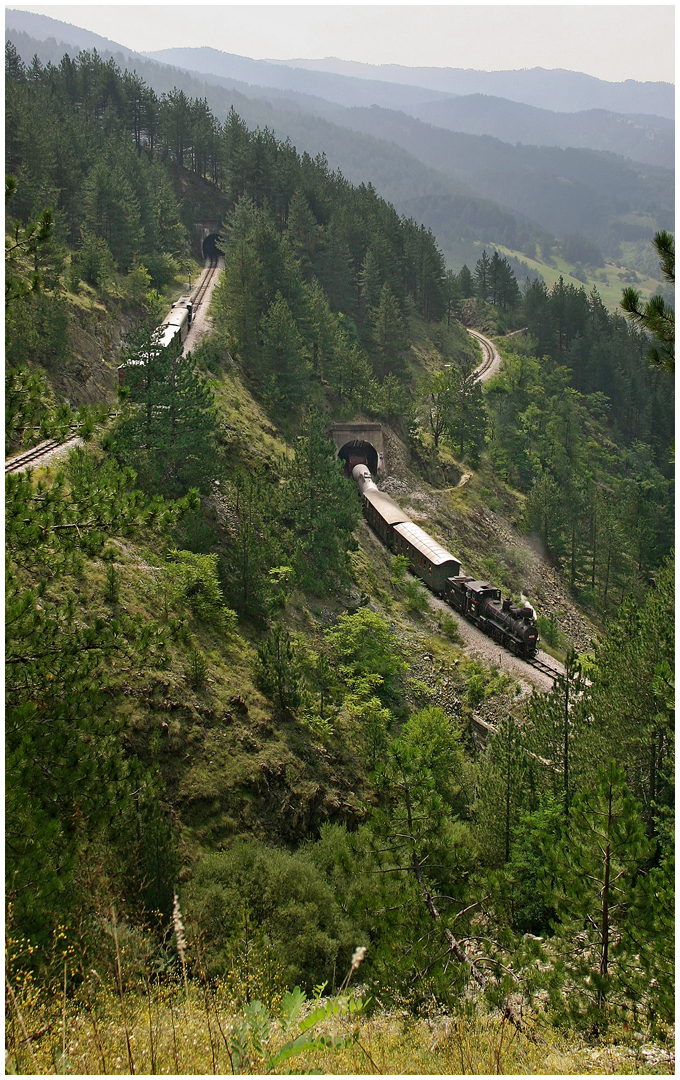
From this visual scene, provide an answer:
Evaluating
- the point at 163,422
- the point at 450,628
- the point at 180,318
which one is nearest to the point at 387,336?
the point at 180,318

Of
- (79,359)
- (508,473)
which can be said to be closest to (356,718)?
(79,359)

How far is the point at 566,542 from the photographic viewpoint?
57375 millimetres

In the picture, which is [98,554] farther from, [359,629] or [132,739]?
[359,629]

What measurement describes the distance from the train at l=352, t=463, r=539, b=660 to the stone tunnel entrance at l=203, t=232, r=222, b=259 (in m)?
51.4

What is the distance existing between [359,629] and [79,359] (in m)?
26.4

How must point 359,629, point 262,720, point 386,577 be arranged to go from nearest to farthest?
point 262,720 → point 359,629 → point 386,577

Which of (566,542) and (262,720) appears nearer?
(262,720)

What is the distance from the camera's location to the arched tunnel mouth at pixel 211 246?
8256cm

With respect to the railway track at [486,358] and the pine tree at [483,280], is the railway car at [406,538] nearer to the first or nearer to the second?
the railway track at [486,358]

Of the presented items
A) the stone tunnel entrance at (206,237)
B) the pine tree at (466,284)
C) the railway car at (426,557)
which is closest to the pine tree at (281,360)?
the railway car at (426,557)

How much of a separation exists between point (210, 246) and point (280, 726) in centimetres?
7830

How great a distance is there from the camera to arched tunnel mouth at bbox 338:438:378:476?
2108 inches

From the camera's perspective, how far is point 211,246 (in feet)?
274

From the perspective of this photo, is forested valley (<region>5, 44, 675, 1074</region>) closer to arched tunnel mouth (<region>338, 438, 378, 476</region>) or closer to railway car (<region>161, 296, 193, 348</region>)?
arched tunnel mouth (<region>338, 438, 378, 476</region>)
